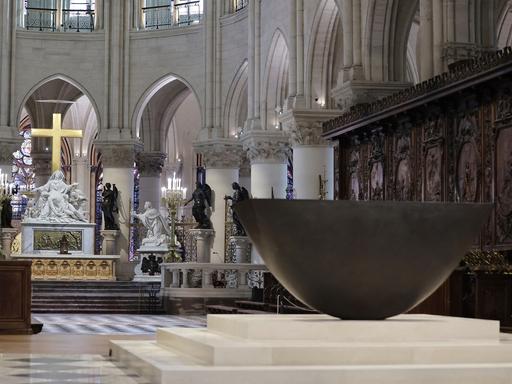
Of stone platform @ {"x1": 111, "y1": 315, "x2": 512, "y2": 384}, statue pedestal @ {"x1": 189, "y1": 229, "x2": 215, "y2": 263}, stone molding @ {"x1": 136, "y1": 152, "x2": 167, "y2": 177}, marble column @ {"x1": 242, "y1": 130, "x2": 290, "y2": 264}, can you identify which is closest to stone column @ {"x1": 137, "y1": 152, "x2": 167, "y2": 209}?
stone molding @ {"x1": 136, "y1": 152, "x2": 167, "y2": 177}

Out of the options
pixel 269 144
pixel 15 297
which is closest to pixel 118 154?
pixel 269 144

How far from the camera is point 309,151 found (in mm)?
28047

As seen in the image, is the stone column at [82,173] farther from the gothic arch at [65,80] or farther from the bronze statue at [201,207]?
the bronze statue at [201,207]

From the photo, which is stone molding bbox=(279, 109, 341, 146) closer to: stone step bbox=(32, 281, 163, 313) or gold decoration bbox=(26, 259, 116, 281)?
stone step bbox=(32, 281, 163, 313)

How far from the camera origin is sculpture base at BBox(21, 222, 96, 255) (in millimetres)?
34062

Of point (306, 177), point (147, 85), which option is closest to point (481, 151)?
point (306, 177)

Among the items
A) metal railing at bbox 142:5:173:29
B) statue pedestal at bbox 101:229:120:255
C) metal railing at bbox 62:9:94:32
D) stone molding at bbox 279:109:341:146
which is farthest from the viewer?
metal railing at bbox 62:9:94:32

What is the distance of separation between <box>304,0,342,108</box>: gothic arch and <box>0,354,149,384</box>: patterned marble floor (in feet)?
58.3

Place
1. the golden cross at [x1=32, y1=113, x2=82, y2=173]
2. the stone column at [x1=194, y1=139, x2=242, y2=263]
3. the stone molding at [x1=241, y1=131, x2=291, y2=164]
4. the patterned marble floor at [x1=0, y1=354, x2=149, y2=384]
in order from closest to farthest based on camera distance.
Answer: the patterned marble floor at [x1=0, y1=354, x2=149, y2=384]
the stone molding at [x1=241, y1=131, x2=291, y2=164]
the golden cross at [x1=32, y1=113, x2=82, y2=173]
the stone column at [x1=194, y1=139, x2=242, y2=263]

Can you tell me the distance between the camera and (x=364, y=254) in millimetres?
8492

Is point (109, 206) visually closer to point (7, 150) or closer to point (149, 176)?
point (7, 150)

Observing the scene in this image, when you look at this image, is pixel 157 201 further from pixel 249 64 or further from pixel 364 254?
pixel 364 254

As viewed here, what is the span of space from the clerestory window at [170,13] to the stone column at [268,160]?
760cm

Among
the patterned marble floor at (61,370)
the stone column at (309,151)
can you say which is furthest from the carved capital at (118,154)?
the patterned marble floor at (61,370)
